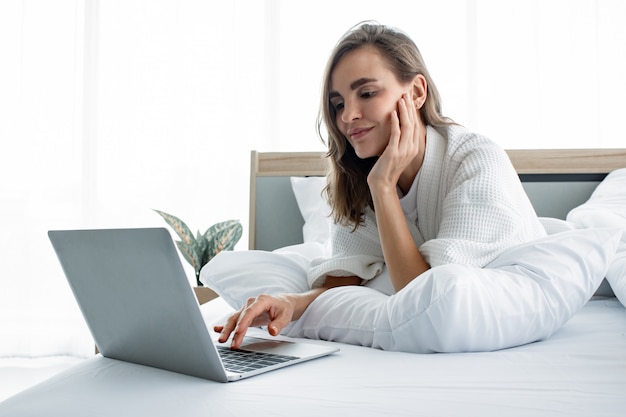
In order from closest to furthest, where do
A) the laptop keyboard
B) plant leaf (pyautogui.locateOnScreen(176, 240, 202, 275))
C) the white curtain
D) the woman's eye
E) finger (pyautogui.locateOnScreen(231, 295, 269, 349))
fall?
the laptop keyboard < finger (pyautogui.locateOnScreen(231, 295, 269, 349)) < the woman's eye < plant leaf (pyautogui.locateOnScreen(176, 240, 202, 275)) < the white curtain

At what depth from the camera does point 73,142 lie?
3.16 metres

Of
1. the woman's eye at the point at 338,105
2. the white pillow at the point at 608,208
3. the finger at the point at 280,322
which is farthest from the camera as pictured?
the white pillow at the point at 608,208

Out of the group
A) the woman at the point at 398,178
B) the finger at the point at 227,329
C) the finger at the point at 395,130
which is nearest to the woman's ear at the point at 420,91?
the woman at the point at 398,178

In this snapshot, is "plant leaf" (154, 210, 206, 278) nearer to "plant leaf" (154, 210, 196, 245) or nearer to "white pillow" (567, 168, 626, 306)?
"plant leaf" (154, 210, 196, 245)

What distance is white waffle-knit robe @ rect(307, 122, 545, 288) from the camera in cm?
118

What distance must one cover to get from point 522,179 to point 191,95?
167 cm

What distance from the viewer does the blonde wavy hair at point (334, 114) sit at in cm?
148

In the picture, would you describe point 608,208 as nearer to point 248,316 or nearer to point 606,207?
point 606,207

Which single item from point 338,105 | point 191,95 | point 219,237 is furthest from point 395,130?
point 191,95

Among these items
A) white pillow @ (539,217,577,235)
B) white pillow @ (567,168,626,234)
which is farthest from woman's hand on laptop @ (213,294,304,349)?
white pillow @ (567,168,626,234)

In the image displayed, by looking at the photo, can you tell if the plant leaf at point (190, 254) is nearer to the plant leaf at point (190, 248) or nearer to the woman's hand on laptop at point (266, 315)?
the plant leaf at point (190, 248)

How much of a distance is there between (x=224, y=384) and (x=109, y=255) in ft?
0.75

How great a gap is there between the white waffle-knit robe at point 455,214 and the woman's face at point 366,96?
119 mm

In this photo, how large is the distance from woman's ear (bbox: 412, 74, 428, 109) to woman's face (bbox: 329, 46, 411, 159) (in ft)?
0.17
